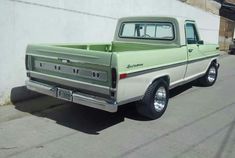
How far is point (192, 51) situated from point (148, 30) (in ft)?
3.72

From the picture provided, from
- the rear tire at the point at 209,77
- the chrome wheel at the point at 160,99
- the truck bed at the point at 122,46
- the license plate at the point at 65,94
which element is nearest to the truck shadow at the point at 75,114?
the chrome wheel at the point at 160,99

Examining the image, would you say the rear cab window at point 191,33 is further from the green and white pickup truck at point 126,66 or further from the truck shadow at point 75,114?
the truck shadow at point 75,114

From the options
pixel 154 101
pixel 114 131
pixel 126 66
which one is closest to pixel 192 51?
pixel 154 101

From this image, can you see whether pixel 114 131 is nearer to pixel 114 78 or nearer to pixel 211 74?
pixel 114 78

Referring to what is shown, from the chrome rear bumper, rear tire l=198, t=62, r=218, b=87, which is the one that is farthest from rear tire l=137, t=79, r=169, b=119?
rear tire l=198, t=62, r=218, b=87

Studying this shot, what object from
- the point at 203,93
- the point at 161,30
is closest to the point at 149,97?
the point at 161,30

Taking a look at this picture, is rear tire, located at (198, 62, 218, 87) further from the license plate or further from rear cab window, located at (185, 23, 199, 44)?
the license plate

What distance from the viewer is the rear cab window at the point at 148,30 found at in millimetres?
7309

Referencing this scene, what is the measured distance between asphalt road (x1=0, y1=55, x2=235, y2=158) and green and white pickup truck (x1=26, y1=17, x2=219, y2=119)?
20.8 inches

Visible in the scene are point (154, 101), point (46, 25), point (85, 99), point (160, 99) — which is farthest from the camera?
point (46, 25)

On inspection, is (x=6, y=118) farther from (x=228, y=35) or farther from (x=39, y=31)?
(x=228, y=35)

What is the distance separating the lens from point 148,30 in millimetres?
7625

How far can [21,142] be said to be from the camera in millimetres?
5043

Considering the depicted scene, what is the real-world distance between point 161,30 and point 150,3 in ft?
17.2
